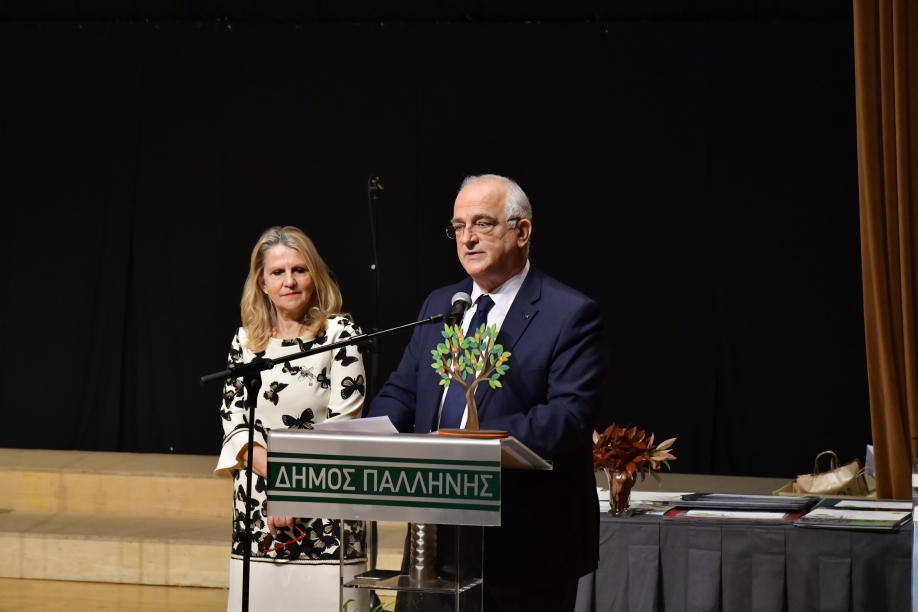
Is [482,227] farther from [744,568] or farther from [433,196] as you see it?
[433,196]

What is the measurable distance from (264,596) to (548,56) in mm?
4831

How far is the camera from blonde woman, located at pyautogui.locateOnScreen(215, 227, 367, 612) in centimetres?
345

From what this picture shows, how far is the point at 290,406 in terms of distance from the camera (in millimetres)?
3496

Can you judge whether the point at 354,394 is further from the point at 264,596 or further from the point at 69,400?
the point at 69,400

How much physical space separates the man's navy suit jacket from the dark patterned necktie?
0.03m

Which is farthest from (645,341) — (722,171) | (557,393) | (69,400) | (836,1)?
(557,393)

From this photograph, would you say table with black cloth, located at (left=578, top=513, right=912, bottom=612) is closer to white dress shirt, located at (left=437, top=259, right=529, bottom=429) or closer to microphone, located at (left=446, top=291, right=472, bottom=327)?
white dress shirt, located at (left=437, top=259, right=529, bottom=429)

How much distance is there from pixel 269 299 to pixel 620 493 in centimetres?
131

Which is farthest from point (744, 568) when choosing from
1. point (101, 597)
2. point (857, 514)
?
point (101, 597)

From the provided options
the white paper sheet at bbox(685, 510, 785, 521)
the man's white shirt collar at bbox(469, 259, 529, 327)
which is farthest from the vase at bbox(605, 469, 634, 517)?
the man's white shirt collar at bbox(469, 259, 529, 327)

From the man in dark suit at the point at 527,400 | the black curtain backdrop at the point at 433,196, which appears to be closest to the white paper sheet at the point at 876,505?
the man in dark suit at the point at 527,400

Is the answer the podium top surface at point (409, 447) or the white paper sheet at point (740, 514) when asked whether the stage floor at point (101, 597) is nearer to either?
the white paper sheet at point (740, 514)

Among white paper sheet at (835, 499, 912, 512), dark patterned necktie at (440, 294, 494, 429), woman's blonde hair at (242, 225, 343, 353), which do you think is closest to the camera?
dark patterned necktie at (440, 294, 494, 429)

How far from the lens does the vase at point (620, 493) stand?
377cm
